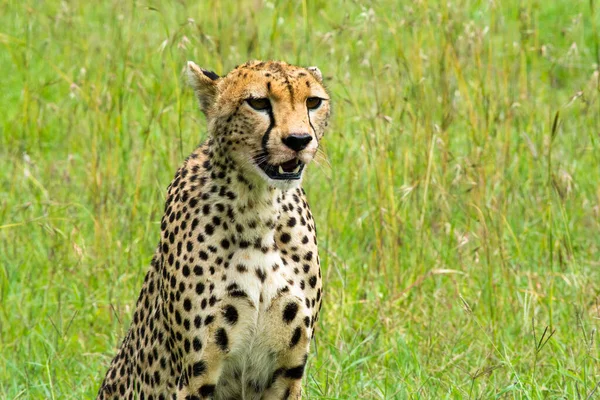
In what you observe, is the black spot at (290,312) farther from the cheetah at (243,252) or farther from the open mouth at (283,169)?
the open mouth at (283,169)

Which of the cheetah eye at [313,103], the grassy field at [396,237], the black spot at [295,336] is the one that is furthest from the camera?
the grassy field at [396,237]

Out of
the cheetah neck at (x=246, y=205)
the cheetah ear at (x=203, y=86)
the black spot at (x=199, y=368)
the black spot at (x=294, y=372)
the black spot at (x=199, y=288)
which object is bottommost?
the black spot at (x=294, y=372)

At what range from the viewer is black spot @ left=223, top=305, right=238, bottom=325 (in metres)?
2.93

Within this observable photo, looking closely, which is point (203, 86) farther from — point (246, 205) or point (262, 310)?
point (262, 310)

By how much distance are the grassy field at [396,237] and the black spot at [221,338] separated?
0.54m

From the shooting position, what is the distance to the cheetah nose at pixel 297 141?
275 cm

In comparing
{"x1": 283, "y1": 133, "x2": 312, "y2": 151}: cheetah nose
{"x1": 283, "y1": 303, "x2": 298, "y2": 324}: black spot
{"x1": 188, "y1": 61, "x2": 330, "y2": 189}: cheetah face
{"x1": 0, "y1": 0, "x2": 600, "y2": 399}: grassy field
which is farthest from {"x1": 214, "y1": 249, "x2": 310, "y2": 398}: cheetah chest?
{"x1": 0, "y1": 0, "x2": 600, "y2": 399}: grassy field

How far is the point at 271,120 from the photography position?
9.28 feet

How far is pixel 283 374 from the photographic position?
3.03m

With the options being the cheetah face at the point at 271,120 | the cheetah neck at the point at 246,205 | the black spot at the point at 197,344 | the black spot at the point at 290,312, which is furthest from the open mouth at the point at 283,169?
the black spot at the point at 197,344

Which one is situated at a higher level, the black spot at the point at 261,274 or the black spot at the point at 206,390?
the black spot at the point at 261,274

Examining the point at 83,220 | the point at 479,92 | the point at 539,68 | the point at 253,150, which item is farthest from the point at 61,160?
the point at 253,150

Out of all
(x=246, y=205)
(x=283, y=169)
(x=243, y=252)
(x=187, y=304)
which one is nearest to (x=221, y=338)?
(x=187, y=304)

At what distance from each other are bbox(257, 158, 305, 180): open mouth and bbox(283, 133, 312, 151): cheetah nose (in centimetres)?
6
